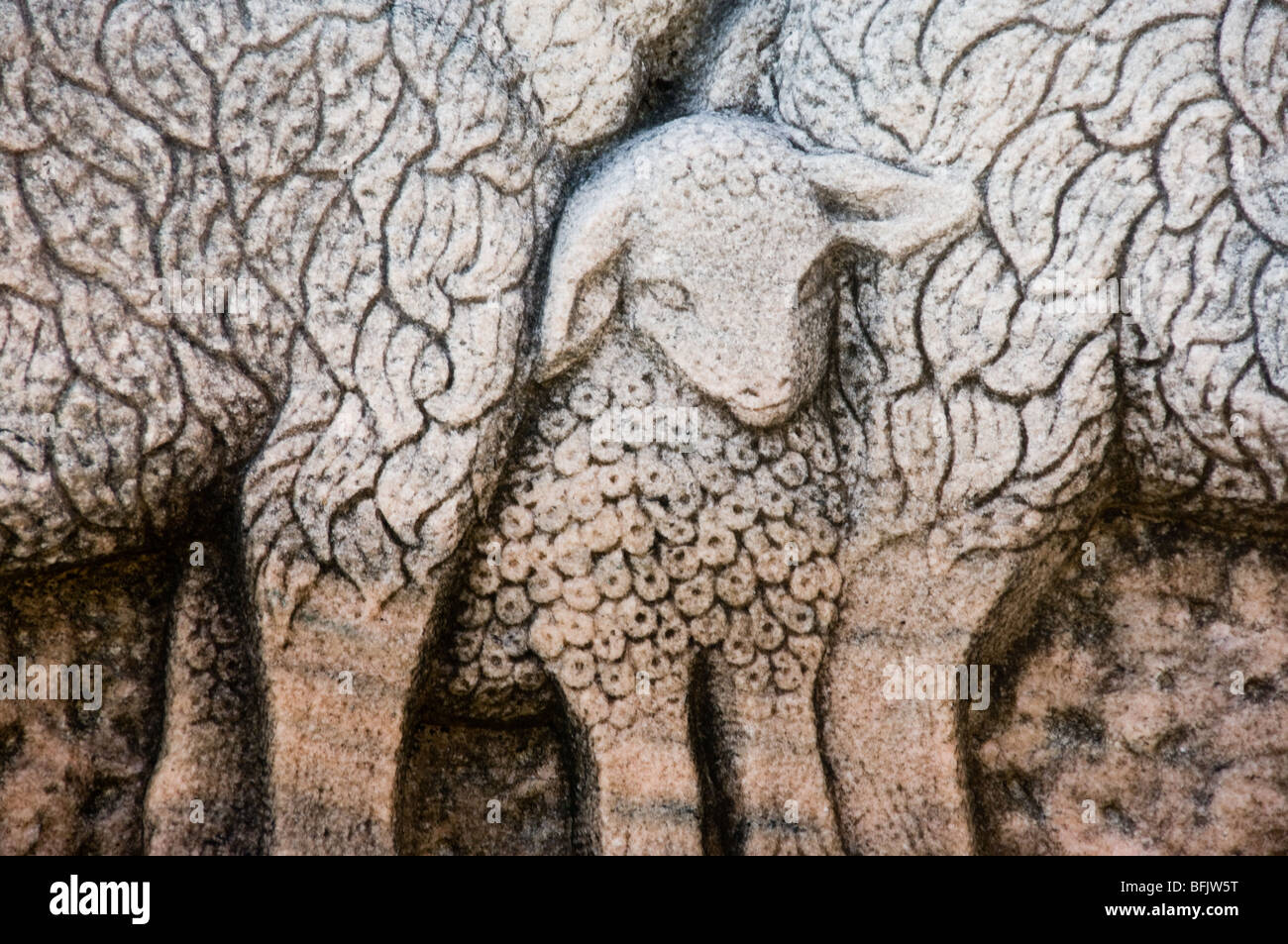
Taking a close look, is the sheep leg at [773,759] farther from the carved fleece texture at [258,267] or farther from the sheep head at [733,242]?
the carved fleece texture at [258,267]

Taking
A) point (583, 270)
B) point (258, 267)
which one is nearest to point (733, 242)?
point (583, 270)

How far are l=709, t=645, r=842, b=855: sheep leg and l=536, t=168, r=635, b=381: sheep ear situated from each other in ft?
1.70

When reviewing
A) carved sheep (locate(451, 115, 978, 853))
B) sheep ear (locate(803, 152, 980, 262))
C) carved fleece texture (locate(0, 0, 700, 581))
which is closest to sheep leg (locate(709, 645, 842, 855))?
carved sheep (locate(451, 115, 978, 853))

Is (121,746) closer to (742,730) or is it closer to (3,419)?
(3,419)

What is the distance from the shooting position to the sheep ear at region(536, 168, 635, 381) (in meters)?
1.80

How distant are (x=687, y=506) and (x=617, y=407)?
0.19m

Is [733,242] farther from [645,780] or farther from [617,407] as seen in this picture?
[645,780]

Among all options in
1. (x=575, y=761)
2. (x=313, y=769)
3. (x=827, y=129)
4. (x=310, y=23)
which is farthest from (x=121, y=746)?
(x=827, y=129)

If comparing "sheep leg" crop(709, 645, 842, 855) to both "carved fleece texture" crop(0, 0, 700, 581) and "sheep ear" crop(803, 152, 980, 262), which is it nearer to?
"carved fleece texture" crop(0, 0, 700, 581)

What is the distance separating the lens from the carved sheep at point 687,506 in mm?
1789

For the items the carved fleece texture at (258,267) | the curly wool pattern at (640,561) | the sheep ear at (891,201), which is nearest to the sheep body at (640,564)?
the curly wool pattern at (640,561)

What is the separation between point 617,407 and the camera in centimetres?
182

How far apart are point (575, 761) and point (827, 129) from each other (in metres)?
1.06

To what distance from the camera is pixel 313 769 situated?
1.76 m
